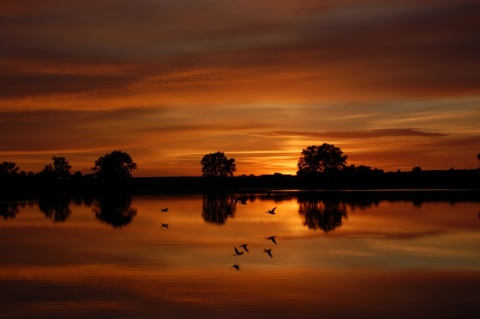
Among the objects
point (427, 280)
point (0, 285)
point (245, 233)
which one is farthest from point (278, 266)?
point (245, 233)

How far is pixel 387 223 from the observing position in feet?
134

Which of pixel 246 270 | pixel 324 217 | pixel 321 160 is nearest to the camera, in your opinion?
pixel 246 270

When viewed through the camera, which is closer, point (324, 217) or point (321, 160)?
point (324, 217)

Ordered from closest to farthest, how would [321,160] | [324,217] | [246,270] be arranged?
[246,270] → [324,217] → [321,160]

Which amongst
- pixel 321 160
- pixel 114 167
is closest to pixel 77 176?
pixel 114 167

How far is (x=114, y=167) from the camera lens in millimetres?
148000

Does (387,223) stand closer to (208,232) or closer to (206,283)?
(208,232)

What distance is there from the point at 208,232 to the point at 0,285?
16.8 m

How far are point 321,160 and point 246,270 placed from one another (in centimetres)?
11849

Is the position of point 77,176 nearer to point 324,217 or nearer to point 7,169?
point 7,169

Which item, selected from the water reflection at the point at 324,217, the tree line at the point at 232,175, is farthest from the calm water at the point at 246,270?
the tree line at the point at 232,175

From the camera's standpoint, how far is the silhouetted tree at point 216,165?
152 metres

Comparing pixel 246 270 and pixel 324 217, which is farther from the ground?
pixel 324 217

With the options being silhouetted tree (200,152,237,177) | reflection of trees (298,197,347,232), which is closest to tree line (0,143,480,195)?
silhouetted tree (200,152,237,177)
